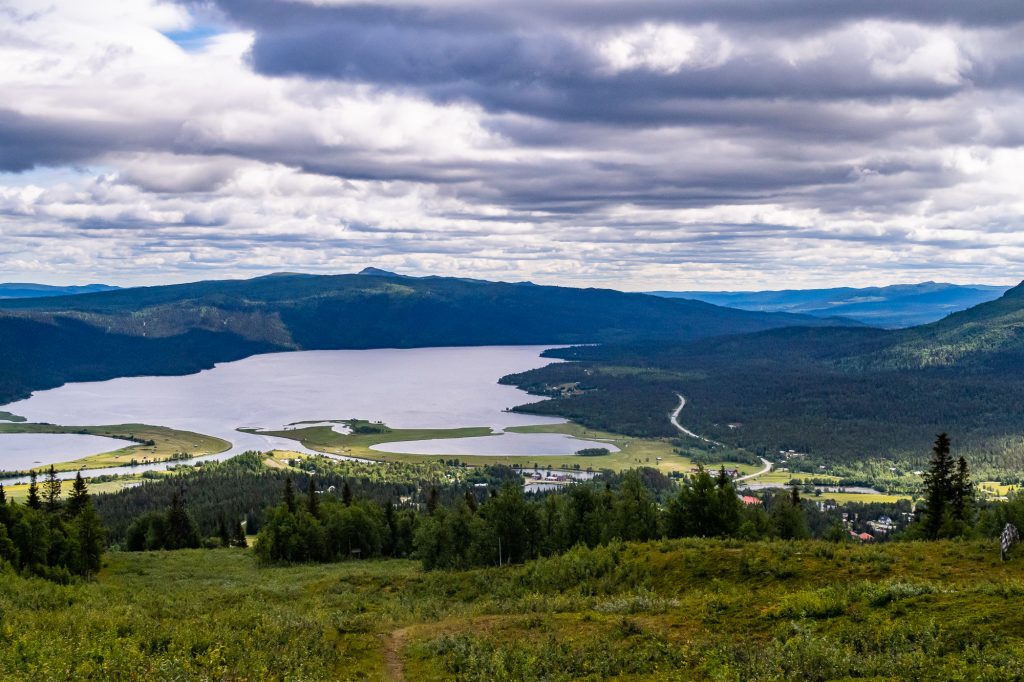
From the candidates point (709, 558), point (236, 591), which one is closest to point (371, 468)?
point (236, 591)

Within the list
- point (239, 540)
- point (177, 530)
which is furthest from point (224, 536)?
point (177, 530)

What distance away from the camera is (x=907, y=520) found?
124000 millimetres

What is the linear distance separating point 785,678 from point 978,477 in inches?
7039

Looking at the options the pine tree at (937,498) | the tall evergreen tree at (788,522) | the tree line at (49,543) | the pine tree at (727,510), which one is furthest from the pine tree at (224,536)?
the pine tree at (937,498)

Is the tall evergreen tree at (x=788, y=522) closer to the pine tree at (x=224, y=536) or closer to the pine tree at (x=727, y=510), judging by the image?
the pine tree at (x=727, y=510)

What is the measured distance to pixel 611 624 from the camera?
29.0 m

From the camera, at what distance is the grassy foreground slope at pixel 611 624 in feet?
73.9

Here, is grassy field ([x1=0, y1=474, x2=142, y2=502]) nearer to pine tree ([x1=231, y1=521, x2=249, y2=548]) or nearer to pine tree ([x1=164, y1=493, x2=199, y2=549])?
pine tree ([x1=231, y1=521, x2=249, y2=548])

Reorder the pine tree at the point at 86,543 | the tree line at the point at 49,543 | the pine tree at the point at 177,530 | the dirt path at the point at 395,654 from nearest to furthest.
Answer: the dirt path at the point at 395,654, the tree line at the point at 49,543, the pine tree at the point at 86,543, the pine tree at the point at 177,530

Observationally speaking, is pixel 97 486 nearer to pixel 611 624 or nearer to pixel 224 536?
pixel 224 536

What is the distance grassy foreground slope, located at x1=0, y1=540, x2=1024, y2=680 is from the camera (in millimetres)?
22531

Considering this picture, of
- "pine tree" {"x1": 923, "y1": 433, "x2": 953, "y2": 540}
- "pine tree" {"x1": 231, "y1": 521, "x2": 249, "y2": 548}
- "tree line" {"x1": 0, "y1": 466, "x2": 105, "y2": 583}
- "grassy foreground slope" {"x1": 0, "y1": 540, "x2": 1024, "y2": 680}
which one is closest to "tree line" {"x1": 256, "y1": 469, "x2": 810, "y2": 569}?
"pine tree" {"x1": 923, "y1": 433, "x2": 953, "y2": 540}

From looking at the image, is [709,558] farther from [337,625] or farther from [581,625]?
[337,625]

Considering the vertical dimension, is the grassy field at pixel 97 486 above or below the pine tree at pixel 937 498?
below
